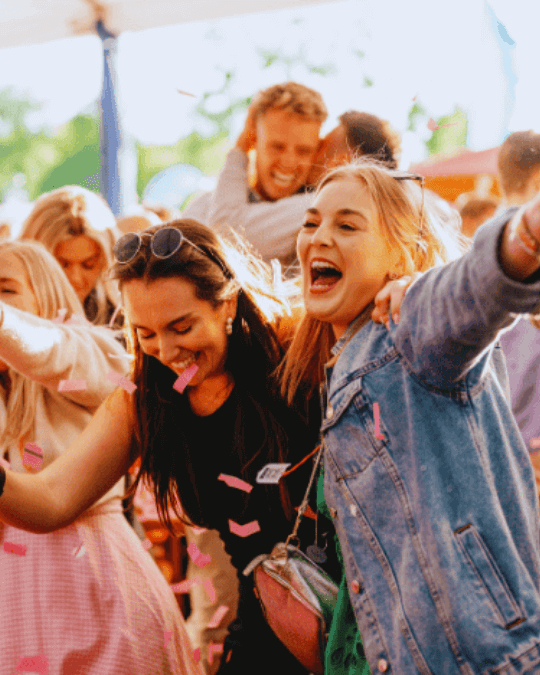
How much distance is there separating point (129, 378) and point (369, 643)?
106cm

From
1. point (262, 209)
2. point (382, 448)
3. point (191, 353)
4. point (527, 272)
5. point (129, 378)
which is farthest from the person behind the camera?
point (262, 209)

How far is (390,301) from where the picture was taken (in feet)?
4.64

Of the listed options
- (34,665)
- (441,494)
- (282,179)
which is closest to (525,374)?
(282,179)

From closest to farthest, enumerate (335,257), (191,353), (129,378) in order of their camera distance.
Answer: (335,257), (191,353), (129,378)

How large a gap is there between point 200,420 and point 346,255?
2.34ft

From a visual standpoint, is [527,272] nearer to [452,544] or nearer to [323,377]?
[452,544]

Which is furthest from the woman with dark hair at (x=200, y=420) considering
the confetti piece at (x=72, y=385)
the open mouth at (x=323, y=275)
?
the open mouth at (x=323, y=275)

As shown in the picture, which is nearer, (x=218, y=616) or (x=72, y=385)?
(x=72, y=385)

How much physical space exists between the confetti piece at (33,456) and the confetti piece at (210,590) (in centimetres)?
104

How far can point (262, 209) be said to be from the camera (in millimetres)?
2832

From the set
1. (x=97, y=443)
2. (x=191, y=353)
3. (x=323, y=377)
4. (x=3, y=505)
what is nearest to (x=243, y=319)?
(x=191, y=353)

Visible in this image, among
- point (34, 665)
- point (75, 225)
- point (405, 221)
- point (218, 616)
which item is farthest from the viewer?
point (75, 225)

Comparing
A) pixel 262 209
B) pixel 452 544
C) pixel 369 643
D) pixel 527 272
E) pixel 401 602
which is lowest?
pixel 369 643

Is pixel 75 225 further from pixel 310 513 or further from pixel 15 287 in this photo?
pixel 310 513
